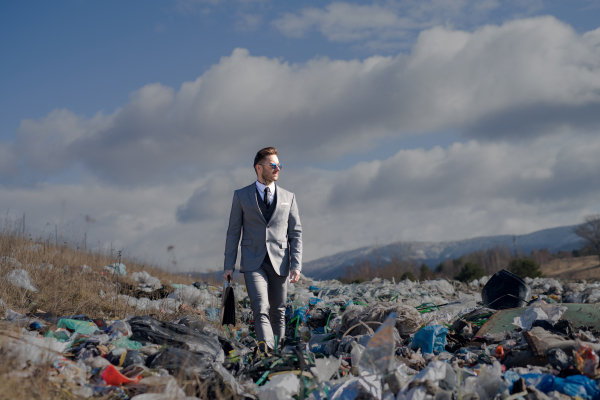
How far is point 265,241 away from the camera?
4082 mm

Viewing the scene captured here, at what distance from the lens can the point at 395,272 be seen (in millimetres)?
30094

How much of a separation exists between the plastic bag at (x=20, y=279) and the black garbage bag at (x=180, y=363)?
13.4 ft

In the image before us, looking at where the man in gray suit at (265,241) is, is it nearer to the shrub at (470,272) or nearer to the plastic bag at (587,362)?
the plastic bag at (587,362)

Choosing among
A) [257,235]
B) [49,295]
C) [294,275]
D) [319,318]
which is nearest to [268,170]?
[257,235]

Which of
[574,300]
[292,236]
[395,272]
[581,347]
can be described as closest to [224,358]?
[292,236]

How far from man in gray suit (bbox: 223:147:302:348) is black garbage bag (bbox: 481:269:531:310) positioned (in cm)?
325

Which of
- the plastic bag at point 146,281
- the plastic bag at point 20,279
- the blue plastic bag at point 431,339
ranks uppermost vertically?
the plastic bag at point 20,279

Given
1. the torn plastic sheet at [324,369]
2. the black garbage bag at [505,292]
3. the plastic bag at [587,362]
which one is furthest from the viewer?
the black garbage bag at [505,292]

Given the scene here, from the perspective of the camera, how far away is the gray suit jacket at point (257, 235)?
4.09 metres

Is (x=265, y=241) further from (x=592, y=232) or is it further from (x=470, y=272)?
(x=592, y=232)

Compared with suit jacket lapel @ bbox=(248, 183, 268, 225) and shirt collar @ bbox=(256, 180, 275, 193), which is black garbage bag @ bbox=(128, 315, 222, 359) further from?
shirt collar @ bbox=(256, 180, 275, 193)

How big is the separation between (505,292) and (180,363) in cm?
455

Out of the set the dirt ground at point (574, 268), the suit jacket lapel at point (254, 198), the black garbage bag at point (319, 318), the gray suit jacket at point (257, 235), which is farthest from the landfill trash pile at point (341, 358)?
the dirt ground at point (574, 268)

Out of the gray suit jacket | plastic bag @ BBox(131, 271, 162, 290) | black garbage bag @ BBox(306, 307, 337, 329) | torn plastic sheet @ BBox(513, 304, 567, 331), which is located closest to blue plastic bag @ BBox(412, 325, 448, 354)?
torn plastic sheet @ BBox(513, 304, 567, 331)
